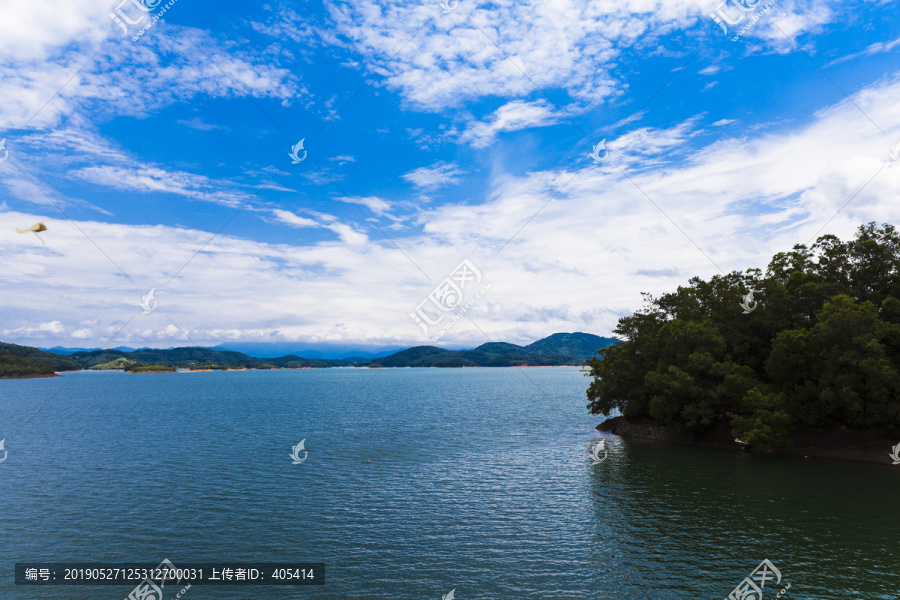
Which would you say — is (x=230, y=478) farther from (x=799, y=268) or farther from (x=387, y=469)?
(x=799, y=268)

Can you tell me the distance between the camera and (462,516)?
3102cm

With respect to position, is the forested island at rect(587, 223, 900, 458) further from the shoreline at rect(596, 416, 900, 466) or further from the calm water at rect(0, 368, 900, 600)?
the calm water at rect(0, 368, 900, 600)

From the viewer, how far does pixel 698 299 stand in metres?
65.3

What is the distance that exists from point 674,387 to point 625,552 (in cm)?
3137

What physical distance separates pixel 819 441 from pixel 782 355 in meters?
9.80

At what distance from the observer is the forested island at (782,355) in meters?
42.8
